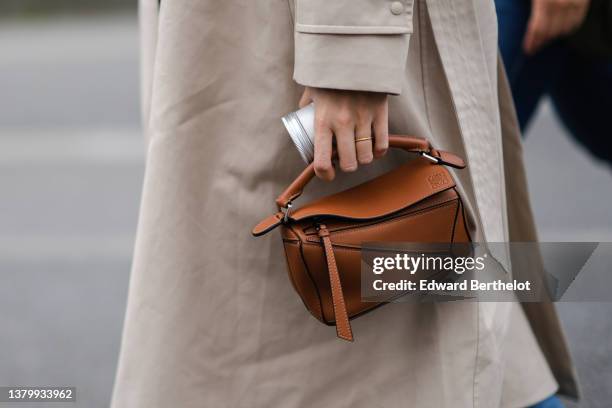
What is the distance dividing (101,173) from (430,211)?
3.85 meters

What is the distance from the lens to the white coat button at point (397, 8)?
1.46m

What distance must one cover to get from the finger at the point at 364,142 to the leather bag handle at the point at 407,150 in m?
0.05

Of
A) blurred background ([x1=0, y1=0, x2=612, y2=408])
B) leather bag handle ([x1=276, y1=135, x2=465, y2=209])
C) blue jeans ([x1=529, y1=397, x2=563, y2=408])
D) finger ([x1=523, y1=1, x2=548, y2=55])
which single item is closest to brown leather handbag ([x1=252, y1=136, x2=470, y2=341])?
leather bag handle ([x1=276, y1=135, x2=465, y2=209])

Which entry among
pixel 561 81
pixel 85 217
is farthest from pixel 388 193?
pixel 85 217

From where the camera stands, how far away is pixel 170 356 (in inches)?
63.2

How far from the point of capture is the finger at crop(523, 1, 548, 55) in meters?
2.15

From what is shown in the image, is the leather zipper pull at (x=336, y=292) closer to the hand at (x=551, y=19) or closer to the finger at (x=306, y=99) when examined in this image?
the finger at (x=306, y=99)

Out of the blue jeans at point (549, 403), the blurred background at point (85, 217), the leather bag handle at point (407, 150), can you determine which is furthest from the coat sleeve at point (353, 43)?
the blurred background at point (85, 217)

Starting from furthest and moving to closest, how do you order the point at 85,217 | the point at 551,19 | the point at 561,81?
1. the point at 85,217
2. the point at 561,81
3. the point at 551,19

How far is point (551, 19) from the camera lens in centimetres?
216

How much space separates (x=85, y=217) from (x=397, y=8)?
3307 millimetres

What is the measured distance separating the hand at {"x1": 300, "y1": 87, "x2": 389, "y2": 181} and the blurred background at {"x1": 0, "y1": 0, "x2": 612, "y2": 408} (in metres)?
1.41

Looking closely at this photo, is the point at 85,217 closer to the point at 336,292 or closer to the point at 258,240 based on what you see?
the point at 258,240

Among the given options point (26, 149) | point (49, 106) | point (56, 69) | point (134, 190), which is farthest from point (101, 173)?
point (56, 69)
